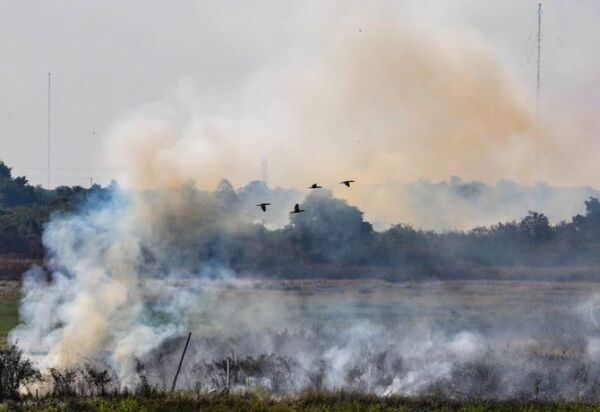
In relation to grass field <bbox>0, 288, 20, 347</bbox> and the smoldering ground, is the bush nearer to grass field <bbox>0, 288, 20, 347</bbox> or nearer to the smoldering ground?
the smoldering ground

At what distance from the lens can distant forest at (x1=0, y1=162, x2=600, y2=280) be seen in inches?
2913

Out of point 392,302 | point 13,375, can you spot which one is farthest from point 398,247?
point 13,375

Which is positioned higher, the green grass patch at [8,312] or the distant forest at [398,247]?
the distant forest at [398,247]

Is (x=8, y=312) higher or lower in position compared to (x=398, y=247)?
lower


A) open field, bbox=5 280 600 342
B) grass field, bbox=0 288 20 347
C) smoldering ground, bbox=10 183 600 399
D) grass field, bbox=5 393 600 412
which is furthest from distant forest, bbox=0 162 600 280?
grass field, bbox=5 393 600 412

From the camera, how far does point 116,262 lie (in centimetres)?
5134

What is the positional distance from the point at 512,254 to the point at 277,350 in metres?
32.1

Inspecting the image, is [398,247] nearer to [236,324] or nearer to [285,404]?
[236,324]

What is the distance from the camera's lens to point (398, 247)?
7850 centimetres

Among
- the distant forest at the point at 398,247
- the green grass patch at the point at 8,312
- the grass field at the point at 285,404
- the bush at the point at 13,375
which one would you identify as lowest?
the grass field at the point at 285,404

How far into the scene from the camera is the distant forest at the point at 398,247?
74.0 m

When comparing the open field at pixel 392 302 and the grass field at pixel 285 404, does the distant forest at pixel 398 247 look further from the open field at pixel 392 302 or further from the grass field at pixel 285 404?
the grass field at pixel 285 404

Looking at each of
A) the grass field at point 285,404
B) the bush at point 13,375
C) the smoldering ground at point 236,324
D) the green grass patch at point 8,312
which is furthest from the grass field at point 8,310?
the grass field at point 285,404

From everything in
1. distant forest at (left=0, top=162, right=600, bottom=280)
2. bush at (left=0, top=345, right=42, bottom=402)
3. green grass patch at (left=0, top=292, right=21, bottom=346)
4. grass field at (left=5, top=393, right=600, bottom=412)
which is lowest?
grass field at (left=5, top=393, right=600, bottom=412)
